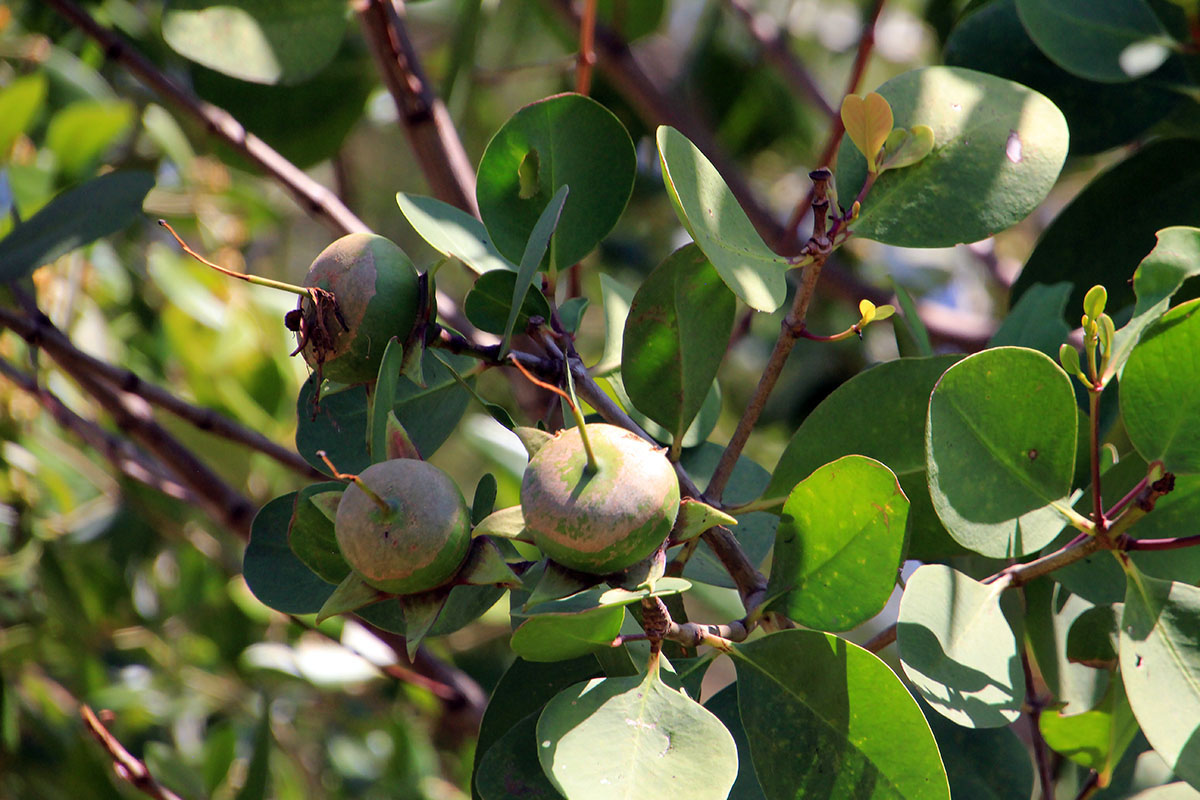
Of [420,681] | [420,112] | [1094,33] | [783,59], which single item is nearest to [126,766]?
[420,681]

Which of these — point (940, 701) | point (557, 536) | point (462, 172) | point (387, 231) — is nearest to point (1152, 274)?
point (940, 701)

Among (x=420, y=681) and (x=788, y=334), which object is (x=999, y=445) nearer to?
(x=788, y=334)

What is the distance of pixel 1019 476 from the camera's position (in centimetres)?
59

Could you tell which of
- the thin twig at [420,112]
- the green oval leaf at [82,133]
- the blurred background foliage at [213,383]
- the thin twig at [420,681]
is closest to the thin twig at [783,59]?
the blurred background foliage at [213,383]

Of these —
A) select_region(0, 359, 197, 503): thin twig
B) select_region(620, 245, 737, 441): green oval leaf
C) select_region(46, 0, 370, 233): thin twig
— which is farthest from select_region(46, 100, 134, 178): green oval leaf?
select_region(620, 245, 737, 441): green oval leaf

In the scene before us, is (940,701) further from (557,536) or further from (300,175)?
(300,175)

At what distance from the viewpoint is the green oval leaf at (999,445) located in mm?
563

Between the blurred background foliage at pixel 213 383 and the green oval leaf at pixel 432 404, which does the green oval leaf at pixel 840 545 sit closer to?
the green oval leaf at pixel 432 404

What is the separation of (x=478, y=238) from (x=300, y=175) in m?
0.66

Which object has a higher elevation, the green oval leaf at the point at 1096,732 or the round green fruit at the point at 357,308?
the round green fruit at the point at 357,308

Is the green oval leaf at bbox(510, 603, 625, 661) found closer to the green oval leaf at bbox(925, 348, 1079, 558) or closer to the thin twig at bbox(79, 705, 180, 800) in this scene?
the green oval leaf at bbox(925, 348, 1079, 558)

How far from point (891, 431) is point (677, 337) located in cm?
15

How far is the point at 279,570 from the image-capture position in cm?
69

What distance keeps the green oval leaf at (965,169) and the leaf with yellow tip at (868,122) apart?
0.03m
